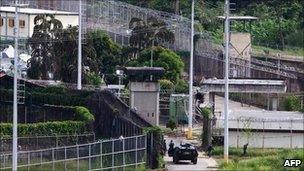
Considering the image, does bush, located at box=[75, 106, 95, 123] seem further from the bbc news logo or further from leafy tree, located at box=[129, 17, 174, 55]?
leafy tree, located at box=[129, 17, 174, 55]

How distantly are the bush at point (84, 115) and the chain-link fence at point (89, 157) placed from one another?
1205 cm

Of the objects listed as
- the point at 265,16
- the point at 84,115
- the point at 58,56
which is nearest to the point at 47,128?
the point at 84,115

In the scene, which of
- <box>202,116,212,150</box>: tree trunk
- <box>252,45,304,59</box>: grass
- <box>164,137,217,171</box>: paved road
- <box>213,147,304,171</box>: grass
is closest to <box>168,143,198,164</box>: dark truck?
<box>164,137,217,171</box>: paved road

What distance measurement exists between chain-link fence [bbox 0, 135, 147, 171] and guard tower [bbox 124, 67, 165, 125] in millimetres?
11525

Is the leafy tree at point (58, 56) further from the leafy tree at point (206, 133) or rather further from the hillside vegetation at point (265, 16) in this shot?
the hillside vegetation at point (265, 16)

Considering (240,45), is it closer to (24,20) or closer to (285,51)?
(285,51)

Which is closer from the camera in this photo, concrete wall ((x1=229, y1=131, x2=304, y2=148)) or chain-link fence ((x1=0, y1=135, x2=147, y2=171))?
chain-link fence ((x1=0, y1=135, x2=147, y2=171))

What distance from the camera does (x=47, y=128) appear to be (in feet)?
234

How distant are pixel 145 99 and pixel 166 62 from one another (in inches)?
892

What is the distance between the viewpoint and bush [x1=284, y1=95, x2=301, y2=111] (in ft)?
281

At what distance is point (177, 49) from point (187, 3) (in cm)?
1790

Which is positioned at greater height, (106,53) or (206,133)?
(106,53)

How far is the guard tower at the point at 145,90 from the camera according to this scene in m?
73.9

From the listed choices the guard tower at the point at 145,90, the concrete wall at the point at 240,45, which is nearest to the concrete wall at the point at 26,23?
the concrete wall at the point at 240,45
